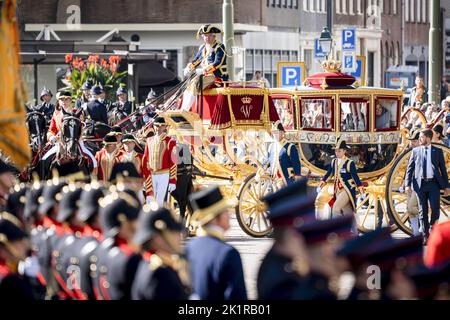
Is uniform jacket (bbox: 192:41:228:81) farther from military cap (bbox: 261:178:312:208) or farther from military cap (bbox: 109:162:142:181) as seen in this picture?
military cap (bbox: 261:178:312:208)

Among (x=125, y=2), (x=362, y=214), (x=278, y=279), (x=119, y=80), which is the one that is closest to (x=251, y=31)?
(x=125, y=2)

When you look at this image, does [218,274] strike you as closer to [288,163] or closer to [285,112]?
[288,163]

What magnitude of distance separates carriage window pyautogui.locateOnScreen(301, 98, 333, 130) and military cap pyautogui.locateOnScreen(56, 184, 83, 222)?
37.4 ft

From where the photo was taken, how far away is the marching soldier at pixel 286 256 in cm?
921

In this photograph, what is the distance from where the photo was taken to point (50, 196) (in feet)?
41.5

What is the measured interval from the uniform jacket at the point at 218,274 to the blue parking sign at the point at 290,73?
19688 mm

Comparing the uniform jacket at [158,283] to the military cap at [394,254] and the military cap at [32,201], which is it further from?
the military cap at [32,201]

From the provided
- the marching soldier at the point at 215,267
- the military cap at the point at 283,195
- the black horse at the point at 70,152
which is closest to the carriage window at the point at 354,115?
the black horse at the point at 70,152

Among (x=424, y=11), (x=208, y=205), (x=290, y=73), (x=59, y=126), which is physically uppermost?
(x=424, y=11)

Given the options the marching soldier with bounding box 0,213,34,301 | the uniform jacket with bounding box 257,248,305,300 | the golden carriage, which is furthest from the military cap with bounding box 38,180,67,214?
the golden carriage

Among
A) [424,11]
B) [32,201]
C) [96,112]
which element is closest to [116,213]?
[32,201]

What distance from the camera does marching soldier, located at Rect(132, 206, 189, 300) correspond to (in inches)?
375

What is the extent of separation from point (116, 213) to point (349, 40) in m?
24.5

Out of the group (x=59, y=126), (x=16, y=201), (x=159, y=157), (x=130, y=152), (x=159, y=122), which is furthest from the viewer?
(x=59, y=126)
